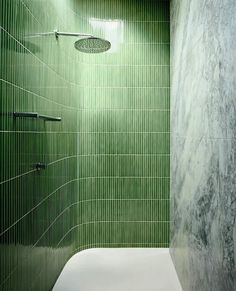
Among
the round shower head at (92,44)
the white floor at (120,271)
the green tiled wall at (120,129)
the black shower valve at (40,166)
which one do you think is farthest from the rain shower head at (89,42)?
the white floor at (120,271)

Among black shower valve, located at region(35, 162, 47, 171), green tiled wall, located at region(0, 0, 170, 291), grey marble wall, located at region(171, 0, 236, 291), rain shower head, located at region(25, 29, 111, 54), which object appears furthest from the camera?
green tiled wall, located at region(0, 0, 170, 291)

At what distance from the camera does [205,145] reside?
144 centimetres

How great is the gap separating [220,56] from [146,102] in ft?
4.88

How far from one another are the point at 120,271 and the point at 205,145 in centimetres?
136

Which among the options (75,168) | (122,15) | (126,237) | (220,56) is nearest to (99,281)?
(126,237)

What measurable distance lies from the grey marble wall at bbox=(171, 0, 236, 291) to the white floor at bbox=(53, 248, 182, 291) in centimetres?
17

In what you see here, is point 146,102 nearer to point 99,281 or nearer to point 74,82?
point 74,82

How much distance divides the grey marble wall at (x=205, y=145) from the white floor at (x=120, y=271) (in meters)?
0.17

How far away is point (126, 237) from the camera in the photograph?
273 centimetres

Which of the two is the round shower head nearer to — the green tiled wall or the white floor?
the green tiled wall

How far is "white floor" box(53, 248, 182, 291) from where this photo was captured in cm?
203

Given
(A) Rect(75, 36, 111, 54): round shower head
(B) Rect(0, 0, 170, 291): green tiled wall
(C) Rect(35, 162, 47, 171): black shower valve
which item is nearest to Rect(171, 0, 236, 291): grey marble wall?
(B) Rect(0, 0, 170, 291): green tiled wall

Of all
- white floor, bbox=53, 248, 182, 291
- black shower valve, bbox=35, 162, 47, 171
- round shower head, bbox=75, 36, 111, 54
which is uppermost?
→ round shower head, bbox=75, 36, 111, 54

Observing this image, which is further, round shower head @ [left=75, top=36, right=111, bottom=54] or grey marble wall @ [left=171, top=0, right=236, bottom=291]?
round shower head @ [left=75, top=36, right=111, bottom=54]
